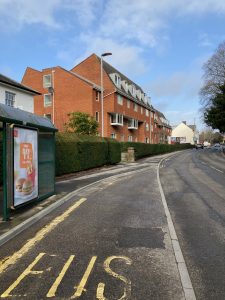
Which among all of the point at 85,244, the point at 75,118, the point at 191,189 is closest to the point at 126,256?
the point at 85,244

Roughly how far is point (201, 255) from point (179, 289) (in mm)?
1520

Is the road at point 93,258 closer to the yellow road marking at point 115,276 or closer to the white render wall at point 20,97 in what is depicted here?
the yellow road marking at point 115,276

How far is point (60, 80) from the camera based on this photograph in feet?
159

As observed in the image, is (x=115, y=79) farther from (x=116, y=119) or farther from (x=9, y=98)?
(x=9, y=98)

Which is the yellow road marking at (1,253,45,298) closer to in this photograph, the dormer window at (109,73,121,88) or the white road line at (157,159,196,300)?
the white road line at (157,159,196,300)

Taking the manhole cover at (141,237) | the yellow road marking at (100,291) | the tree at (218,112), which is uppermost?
the tree at (218,112)

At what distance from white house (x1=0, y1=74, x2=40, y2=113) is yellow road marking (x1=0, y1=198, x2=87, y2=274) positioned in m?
17.4

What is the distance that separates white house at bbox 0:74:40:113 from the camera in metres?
25.6

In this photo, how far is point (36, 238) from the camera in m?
6.96

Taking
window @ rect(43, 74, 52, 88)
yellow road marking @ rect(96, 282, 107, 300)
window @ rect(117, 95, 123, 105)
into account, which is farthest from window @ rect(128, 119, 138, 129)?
yellow road marking @ rect(96, 282, 107, 300)

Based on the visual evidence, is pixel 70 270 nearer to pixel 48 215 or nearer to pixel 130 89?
pixel 48 215

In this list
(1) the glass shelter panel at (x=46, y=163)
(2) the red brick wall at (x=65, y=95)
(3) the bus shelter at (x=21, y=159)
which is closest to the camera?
(3) the bus shelter at (x=21, y=159)

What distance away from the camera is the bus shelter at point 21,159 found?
26.5 feet

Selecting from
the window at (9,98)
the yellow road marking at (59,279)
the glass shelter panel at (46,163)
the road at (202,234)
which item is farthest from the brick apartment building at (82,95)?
the yellow road marking at (59,279)
